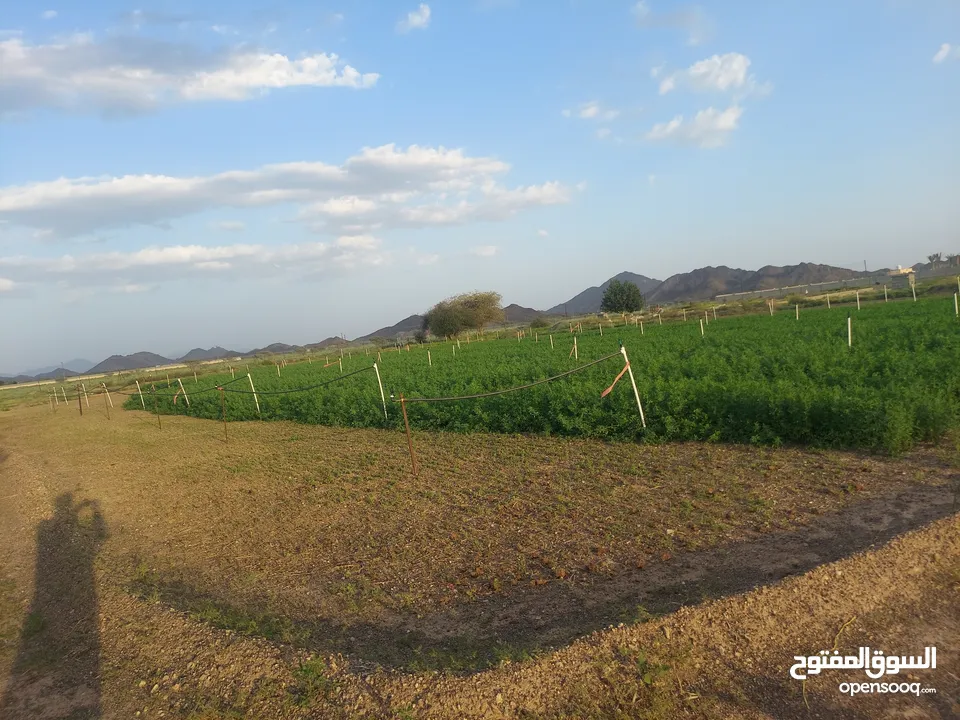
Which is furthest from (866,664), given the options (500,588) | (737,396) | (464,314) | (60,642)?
(464,314)

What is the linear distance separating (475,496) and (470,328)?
216 ft

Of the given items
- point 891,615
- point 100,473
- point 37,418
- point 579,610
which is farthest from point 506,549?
point 37,418

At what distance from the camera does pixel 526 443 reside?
10.7 m

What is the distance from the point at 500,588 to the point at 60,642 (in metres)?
3.64

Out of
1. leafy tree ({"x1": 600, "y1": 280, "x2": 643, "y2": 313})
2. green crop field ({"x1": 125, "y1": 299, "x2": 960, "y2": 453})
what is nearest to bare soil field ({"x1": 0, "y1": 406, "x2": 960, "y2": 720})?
green crop field ({"x1": 125, "y1": 299, "x2": 960, "y2": 453})

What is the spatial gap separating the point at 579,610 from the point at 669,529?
1818mm

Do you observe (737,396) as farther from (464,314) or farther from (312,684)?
(464,314)

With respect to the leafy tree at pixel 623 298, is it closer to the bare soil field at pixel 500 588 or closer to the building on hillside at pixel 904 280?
Answer: the building on hillside at pixel 904 280

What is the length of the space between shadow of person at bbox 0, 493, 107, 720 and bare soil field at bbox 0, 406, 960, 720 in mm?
24

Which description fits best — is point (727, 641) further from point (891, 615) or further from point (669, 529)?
point (669, 529)

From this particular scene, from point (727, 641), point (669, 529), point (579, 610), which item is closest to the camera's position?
point (727, 641)

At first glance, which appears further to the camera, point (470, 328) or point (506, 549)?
point (470, 328)

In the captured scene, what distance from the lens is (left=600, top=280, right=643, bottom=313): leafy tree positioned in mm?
65438

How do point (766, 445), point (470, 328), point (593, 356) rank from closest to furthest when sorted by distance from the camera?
point (766, 445) → point (593, 356) → point (470, 328)
